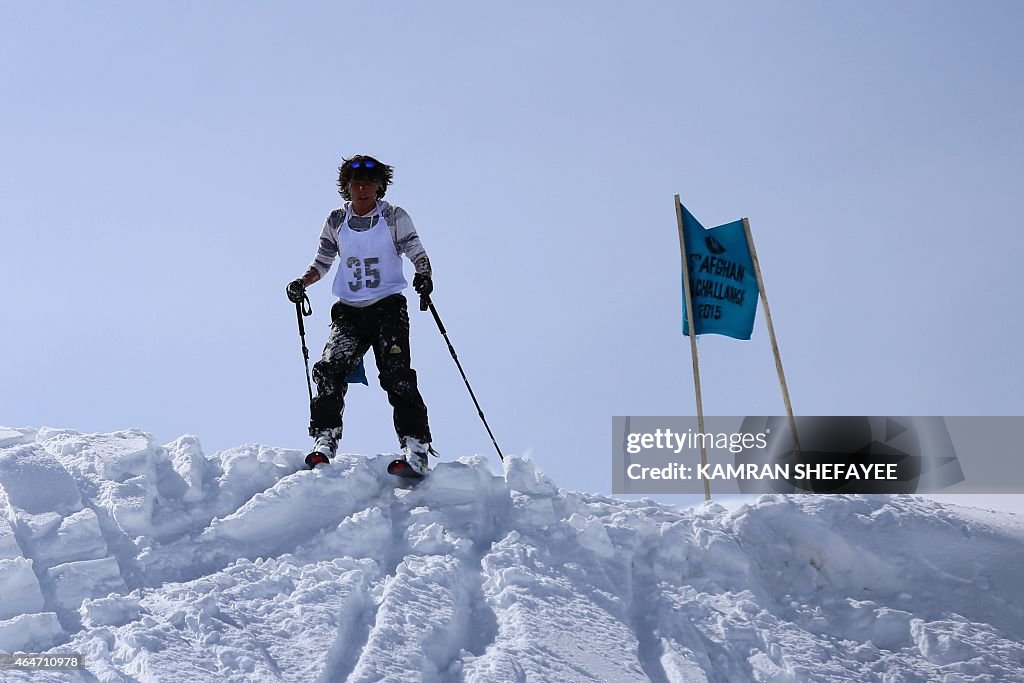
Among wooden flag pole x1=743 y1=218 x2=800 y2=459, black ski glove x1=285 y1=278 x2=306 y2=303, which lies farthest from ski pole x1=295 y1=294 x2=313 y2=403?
wooden flag pole x1=743 y1=218 x2=800 y2=459

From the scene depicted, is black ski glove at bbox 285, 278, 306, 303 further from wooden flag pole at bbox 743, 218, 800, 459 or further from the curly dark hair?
wooden flag pole at bbox 743, 218, 800, 459

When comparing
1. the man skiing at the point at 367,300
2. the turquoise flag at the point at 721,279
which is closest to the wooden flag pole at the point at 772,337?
A: the turquoise flag at the point at 721,279

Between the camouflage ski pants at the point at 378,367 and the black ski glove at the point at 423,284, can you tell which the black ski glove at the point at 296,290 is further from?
the black ski glove at the point at 423,284

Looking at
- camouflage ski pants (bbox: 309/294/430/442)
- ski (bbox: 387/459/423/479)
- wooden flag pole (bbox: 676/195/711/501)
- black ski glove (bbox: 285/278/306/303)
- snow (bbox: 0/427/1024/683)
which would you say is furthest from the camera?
wooden flag pole (bbox: 676/195/711/501)

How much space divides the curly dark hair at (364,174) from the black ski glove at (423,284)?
2.58 ft

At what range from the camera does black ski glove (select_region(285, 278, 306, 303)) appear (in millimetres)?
7102

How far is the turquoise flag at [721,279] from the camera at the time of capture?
8.31 metres

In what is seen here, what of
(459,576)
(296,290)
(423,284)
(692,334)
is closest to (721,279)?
(692,334)

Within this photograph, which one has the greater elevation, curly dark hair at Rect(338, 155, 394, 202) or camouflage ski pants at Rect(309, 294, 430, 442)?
curly dark hair at Rect(338, 155, 394, 202)

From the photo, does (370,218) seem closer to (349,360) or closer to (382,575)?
(349,360)

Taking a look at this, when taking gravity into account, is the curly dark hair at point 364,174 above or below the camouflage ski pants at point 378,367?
above

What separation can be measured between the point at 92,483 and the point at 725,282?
498 cm

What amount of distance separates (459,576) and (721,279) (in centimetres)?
388

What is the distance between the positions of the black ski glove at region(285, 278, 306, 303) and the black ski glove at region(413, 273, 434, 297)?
33.7 inches
